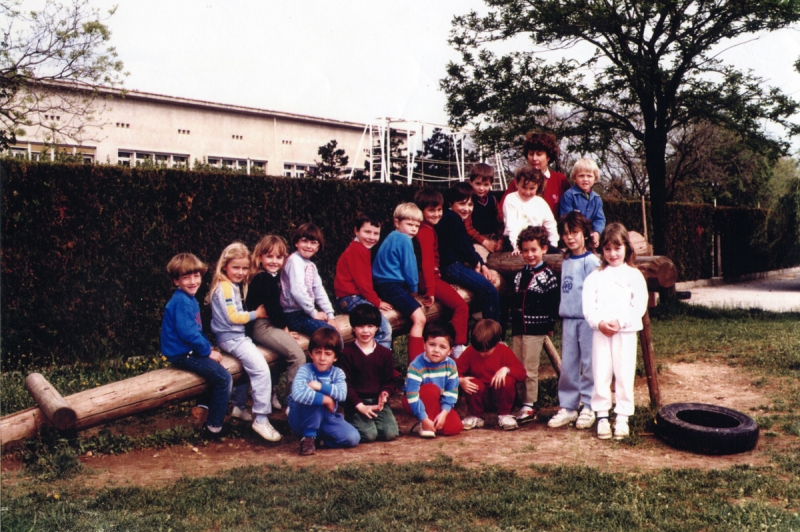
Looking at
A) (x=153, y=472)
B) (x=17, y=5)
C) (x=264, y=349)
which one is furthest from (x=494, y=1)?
(x=153, y=472)

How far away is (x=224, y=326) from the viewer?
6.38m

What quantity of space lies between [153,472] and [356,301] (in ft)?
7.65

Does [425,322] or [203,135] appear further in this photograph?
[203,135]

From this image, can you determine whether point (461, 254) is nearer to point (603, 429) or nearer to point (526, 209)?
point (526, 209)

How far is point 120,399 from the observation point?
19.1 ft

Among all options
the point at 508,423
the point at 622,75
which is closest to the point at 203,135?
the point at 622,75

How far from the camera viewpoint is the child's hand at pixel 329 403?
5879 mm

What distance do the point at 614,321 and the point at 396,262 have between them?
6.78 ft

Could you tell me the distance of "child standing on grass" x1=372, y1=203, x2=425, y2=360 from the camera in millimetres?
6836

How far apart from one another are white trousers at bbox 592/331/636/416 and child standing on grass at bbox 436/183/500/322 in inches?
51.6

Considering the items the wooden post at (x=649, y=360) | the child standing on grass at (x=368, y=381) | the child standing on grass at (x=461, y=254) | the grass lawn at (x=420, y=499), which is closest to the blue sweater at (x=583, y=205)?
the child standing on grass at (x=461, y=254)

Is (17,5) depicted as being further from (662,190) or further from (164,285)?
(662,190)

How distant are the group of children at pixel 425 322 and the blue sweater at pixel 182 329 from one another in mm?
12

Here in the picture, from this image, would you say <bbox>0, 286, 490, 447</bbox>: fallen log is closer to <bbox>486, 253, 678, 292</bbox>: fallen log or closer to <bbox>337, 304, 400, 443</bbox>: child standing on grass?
<bbox>337, 304, 400, 443</bbox>: child standing on grass
